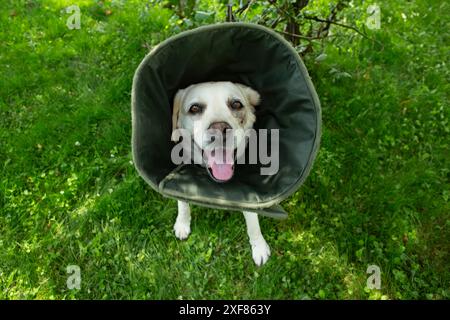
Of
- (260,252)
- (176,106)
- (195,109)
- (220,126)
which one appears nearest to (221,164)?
(220,126)

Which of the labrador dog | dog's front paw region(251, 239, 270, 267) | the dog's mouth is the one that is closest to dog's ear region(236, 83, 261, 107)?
the labrador dog

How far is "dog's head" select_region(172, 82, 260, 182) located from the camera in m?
2.23

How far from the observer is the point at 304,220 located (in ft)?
9.02

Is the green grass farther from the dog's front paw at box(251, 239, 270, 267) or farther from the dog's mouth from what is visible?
the dog's mouth

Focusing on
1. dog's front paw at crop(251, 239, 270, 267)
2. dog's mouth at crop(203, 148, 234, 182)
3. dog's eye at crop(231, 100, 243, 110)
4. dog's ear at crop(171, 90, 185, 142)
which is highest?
dog's eye at crop(231, 100, 243, 110)

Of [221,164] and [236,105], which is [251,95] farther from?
[221,164]

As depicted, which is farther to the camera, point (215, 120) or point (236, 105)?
point (236, 105)

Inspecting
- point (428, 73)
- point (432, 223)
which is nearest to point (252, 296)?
point (432, 223)

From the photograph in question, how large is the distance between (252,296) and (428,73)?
261 cm

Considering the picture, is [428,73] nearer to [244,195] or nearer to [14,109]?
[244,195]

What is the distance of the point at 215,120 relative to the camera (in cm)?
224

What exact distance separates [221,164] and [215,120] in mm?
276

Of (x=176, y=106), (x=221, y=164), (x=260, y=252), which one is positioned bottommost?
(x=260, y=252)

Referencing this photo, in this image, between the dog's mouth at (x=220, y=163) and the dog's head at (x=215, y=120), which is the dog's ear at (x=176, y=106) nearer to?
the dog's head at (x=215, y=120)
